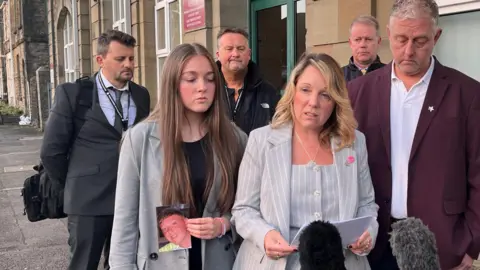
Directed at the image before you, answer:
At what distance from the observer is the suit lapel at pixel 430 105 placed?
219 centimetres

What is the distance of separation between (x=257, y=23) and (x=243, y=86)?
349cm

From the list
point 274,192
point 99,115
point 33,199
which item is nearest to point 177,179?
point 274,192

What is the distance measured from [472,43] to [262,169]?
258 cm

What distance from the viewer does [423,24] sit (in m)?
2.18

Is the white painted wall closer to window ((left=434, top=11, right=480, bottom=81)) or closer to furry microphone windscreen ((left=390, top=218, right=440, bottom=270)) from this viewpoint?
window ((left=434, top=11, right=480, bottom=81))

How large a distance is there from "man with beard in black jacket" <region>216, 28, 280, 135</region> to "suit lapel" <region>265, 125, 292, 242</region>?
155 cm

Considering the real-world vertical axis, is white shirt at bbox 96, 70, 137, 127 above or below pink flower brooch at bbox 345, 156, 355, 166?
above

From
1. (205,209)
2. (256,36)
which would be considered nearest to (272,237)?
(205,209)

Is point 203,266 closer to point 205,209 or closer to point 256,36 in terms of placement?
point 205,209

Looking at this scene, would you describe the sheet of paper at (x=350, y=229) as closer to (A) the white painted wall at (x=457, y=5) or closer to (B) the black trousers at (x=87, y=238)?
(B) the black trousers at (x=87, y=238)

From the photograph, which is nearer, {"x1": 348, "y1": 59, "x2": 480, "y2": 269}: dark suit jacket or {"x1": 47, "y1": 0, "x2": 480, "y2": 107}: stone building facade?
{"x1": 348, "y1": 59, "x2": 480, "y2": 269}: dark suit jacket

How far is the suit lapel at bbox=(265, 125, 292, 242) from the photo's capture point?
6.42ft

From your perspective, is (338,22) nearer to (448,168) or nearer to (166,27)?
(448,168)

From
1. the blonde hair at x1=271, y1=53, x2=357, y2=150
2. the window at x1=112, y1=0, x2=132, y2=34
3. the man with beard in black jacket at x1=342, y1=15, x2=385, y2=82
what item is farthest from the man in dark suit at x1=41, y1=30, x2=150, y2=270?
the window at x1=112, y1=0, x2=132, y2=34
